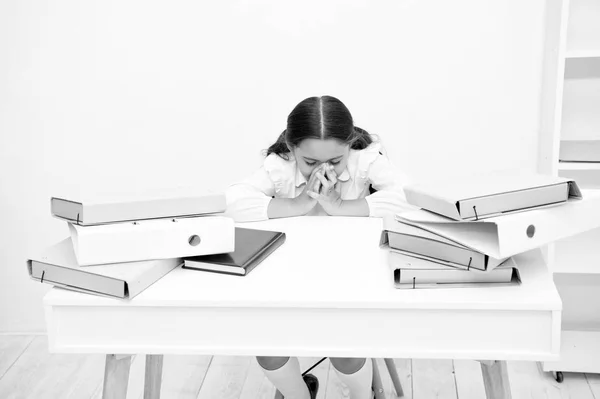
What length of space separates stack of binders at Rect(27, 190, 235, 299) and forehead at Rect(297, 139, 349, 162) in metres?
0.57

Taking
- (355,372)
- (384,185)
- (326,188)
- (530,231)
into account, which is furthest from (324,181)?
(530,231)

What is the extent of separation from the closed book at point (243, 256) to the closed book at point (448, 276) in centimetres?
26

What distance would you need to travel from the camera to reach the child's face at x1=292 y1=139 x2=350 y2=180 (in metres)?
1.63

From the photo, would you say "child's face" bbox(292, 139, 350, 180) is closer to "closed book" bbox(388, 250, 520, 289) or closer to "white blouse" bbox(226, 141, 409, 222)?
"white blouse" bbox(226, 141, 409, 222)

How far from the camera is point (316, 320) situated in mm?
971

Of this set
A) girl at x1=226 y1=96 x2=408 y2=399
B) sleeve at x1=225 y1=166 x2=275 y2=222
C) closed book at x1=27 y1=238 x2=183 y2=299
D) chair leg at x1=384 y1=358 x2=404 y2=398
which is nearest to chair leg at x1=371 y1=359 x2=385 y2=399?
chair leg at x1=384 y1=358 x2=404 y2=398

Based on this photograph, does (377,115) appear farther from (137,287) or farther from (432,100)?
(137,287)

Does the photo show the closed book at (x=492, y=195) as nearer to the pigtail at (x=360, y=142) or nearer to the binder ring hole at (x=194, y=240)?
the binder ring hole at (x=194, y=240)

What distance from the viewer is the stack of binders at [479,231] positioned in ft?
3.15

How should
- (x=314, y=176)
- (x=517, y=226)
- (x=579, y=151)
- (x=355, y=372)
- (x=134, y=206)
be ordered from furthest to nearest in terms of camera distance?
(x=579, y=151)
(x=314, y=176)
(x=355, y=372)
(x=134, y=206)
(x=517, y=226)

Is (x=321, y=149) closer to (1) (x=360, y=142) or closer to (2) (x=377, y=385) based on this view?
(1) (x=360, y=142)

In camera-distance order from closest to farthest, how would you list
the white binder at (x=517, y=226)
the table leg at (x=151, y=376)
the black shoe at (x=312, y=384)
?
the white binder at (x=517, y=226) → the table leg at (x=151, y=376) → the black shoe at (x=312, y=384)

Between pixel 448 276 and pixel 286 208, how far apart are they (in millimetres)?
704

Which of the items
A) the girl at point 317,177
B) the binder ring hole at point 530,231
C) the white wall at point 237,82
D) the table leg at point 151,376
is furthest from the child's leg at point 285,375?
the white wall at point 237,82
